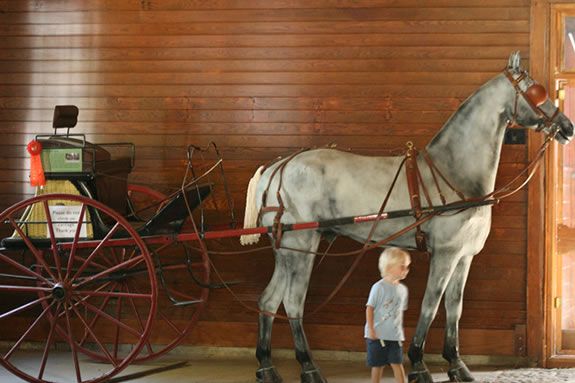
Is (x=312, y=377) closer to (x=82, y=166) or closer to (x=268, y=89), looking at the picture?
(x=82, y=166)

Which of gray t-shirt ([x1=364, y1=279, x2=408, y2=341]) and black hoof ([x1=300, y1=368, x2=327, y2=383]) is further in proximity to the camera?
black hoof ([x1=300, y1=368, x2=327, y2=383])

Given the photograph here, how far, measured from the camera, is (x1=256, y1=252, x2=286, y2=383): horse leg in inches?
230

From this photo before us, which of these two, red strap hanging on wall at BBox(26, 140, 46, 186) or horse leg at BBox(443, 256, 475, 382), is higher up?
red strap hanging on wall at BBox(26, 140, 46, 186)

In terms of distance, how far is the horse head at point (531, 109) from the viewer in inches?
221

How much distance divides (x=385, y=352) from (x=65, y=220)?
7.16ft

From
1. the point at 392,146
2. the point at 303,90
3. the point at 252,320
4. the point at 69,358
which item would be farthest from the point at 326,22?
the point at 69,358

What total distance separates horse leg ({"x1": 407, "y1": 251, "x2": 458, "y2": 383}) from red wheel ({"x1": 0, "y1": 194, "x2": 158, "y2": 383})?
1676 millimetres

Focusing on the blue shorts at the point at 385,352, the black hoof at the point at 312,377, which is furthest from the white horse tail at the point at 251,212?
the blue shorts at the point at 385,352

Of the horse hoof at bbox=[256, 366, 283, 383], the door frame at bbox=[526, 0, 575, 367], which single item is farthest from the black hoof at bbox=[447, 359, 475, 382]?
the horse hoof at bbox=[256, 366, 283, 383]

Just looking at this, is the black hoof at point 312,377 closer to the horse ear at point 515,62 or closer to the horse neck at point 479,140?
the horse neck at point 479,140

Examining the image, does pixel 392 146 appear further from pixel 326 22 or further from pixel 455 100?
pixel 326 22

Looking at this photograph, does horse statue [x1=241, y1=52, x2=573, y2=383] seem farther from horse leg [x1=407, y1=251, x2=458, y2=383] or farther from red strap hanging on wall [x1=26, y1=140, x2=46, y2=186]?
red strap hanging on wall [x1=26, y1=140, x2=46, y2=186]

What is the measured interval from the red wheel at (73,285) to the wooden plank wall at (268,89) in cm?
63

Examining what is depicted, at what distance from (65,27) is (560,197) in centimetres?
387
